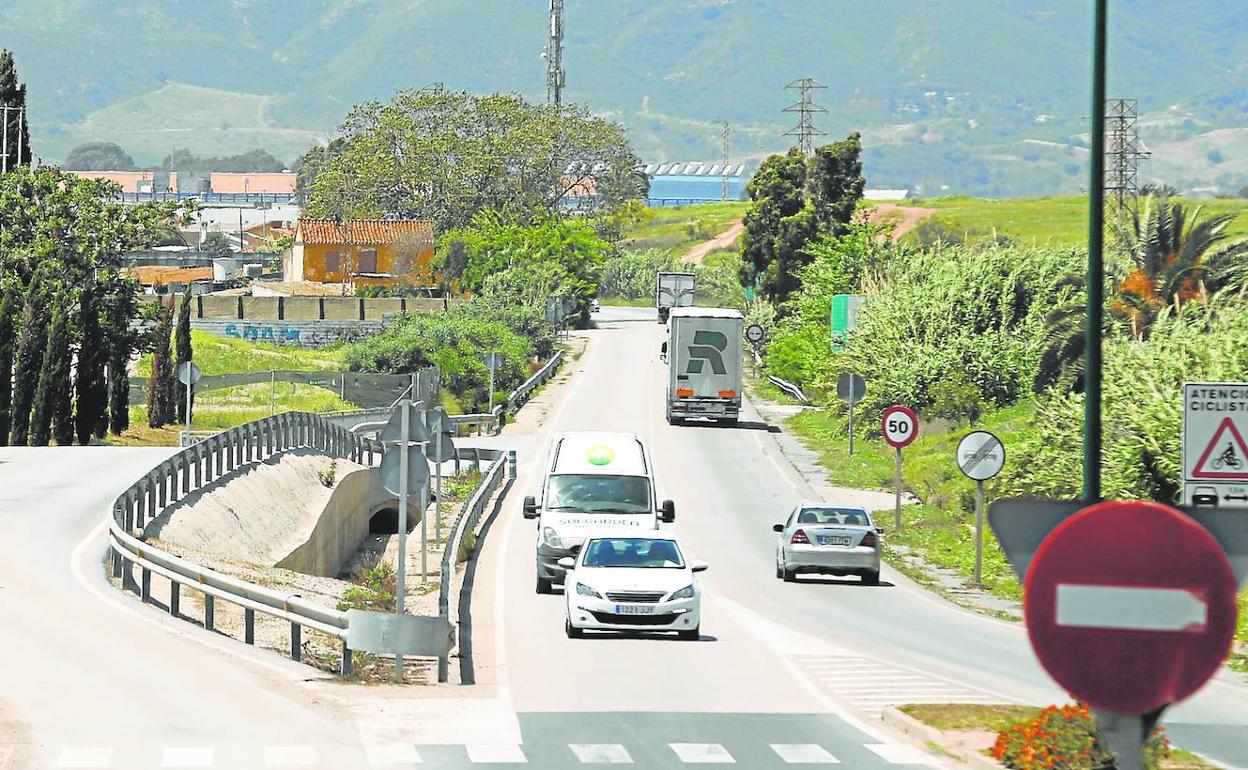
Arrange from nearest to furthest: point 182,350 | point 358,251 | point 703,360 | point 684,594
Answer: point 684,594 < point 703,360 < point 182,350 < point 358,251

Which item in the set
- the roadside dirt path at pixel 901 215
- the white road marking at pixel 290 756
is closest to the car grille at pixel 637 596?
the white road marking at pixel 290 756

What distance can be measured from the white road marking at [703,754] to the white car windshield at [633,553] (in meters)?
8.64

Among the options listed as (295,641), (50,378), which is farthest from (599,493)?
(50,378)

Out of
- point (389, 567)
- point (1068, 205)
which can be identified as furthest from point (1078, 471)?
point (1068, 205)

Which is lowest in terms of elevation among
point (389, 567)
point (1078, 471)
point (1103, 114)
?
point (389, 567)

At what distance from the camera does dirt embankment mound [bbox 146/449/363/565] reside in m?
32.8

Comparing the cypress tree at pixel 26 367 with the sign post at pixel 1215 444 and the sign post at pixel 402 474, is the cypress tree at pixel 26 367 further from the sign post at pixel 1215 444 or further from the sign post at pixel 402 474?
the sign post at pixel 1215 444

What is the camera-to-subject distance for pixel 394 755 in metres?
15.2

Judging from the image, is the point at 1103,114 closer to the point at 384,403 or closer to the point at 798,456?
the point at 798,456

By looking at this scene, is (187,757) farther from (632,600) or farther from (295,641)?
(632,600)

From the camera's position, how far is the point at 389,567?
133 feet

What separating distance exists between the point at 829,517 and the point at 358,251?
107 metres

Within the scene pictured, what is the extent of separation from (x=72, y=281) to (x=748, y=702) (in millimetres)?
49984

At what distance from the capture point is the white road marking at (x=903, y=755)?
15.2 meters
